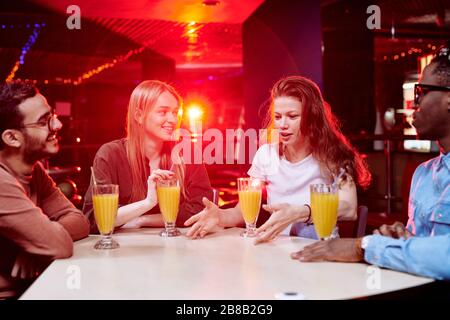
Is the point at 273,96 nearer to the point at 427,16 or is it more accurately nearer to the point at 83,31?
the point at 427,16

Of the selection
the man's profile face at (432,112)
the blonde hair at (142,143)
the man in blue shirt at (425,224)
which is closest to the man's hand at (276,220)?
the man in blue shirt at (425,224)

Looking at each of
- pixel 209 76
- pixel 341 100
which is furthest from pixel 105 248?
pixel 209 76

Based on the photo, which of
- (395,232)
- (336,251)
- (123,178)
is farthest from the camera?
(123,178)

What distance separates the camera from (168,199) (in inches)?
87.4

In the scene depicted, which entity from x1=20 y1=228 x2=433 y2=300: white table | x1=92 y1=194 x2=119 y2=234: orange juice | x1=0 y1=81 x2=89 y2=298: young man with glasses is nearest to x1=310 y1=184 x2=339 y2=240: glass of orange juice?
x1=20 y1=228 x2=433 y2=300: white table

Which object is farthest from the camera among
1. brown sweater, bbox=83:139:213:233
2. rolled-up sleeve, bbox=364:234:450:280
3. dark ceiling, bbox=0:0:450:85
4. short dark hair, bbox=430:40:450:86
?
dark ceiling, bbox=0:0:450:85

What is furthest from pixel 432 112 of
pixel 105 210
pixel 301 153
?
pixel 105 210

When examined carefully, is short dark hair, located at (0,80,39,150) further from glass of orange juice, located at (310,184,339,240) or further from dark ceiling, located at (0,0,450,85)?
dark ceiling, located at (0,0,450,85)

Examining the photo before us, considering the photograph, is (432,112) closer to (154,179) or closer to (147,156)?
(154,179)

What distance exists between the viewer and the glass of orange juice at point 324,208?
6.23 ft

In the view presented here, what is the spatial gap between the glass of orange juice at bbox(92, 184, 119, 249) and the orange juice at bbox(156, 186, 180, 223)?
0.81 feet

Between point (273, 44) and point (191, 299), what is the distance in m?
5.69

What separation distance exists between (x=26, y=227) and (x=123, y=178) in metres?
0.99

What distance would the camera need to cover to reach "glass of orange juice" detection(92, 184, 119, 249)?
2.00 meters
